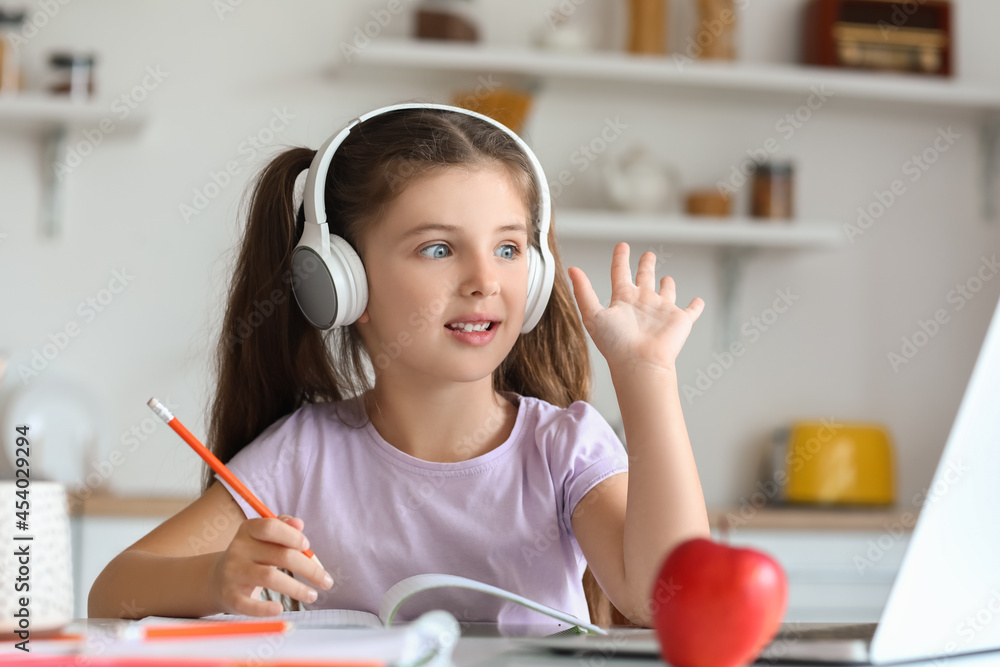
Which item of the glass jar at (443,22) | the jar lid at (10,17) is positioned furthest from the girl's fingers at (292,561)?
the jar lid at (10,17)

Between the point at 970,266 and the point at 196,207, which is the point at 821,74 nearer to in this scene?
the point at 970,266

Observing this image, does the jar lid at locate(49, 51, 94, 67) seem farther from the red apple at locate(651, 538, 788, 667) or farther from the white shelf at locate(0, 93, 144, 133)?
the red apple at locate(651, 538, 788, 667)

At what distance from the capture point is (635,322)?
85 cm

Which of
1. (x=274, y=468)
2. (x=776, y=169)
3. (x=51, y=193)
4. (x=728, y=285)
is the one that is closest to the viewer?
(x=274, y=468)

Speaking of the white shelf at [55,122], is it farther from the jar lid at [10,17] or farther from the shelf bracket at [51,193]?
the jar lid at [10,17]

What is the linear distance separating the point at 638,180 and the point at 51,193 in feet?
4.88

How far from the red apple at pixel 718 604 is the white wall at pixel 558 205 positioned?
2.09 m

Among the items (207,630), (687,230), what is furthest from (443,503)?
(687,230)

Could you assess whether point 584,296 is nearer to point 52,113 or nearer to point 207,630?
point 207,630

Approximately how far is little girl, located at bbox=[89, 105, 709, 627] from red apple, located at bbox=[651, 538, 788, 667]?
0.33 metres

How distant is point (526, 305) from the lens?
102 cm

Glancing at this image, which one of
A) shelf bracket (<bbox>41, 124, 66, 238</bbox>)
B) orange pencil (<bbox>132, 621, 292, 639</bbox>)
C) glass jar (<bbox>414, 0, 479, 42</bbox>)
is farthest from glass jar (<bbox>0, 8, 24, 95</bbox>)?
orange pencil (<bbox>132, 621, 292, 639</bbox>)

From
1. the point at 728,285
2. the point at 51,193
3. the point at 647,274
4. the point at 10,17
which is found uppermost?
the point at 10,17

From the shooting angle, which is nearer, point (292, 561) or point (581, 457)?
point (292, 561)
